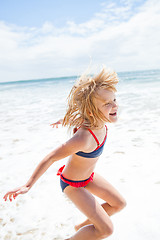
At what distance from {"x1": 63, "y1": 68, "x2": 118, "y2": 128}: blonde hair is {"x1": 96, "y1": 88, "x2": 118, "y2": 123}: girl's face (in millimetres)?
28

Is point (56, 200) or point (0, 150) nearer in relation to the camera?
point (56, 200)

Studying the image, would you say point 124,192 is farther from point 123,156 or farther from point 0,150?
point 0,150

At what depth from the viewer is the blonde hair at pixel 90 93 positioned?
6.29 feet

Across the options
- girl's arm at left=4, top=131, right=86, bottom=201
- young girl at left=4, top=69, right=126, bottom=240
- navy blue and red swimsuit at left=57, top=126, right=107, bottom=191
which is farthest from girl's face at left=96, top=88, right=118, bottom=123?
girl's arm at left=4, top=131, right=86, bottom=201

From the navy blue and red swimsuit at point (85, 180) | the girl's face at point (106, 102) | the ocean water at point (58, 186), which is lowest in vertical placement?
the ocean water at point (58, 186)

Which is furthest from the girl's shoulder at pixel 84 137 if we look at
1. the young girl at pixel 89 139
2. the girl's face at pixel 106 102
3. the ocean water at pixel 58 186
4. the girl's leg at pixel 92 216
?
the ocean water at pixel 58 186

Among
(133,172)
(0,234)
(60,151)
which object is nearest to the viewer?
(60,151)

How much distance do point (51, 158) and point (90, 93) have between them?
63 centimetres

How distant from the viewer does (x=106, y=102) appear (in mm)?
1951

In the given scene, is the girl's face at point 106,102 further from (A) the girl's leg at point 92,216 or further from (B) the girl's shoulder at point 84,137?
(A) the girl's leg at point 92,216

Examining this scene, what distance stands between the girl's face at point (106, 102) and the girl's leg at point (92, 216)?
727mm

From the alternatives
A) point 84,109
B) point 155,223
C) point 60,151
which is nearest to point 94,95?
point 84,109

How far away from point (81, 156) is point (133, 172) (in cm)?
173

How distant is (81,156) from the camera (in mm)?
1967
